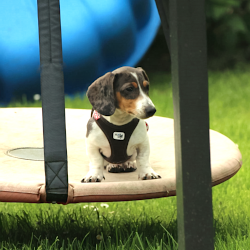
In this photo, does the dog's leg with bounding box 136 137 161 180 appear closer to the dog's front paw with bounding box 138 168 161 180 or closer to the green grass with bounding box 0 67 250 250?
the dog's front paw with bounding box 138 168 161 180

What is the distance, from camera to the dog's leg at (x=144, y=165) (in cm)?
227

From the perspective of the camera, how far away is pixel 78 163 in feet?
8.91

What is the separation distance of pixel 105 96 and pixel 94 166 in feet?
1.15

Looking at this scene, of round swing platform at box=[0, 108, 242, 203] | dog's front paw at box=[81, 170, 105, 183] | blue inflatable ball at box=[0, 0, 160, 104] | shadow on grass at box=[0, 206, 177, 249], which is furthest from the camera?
blue inflatable ball at box=[0, 0, 160, 104]

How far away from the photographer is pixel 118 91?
221cm

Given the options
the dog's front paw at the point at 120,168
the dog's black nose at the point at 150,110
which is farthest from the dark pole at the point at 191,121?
the dog's front paw at the point at 120,168

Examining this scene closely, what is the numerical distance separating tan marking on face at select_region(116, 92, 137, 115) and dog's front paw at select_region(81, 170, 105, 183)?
33 cm

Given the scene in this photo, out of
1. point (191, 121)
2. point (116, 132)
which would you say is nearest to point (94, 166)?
point (116, 132)

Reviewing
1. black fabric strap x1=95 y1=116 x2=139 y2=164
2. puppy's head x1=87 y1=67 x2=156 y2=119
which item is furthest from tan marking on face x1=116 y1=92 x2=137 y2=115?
black fabric strap x1=95 y1=116 x2=139 y2=164

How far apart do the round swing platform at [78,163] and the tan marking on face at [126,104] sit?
1.07ft

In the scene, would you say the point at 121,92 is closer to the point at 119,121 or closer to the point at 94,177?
the point at 119,121

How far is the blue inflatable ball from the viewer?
19.0 feet

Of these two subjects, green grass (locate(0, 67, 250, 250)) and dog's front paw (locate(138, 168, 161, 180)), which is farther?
green grass (locate(0, 67, 250, 250))

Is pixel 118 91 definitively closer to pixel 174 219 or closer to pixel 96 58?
pixel 174 219
